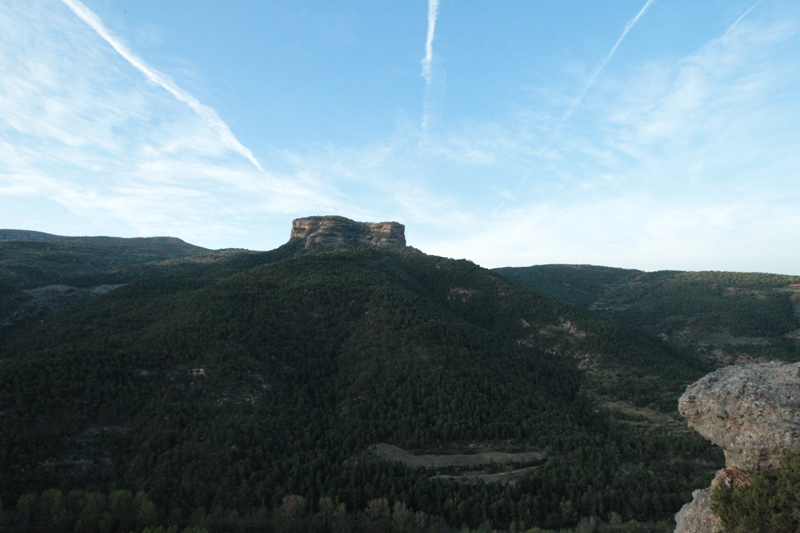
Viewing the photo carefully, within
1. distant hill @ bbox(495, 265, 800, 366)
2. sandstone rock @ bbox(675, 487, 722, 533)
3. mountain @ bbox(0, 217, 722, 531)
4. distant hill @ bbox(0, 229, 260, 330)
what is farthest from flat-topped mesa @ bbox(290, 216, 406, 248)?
sandstone rock @ bbox(675, 487, 722, 533)

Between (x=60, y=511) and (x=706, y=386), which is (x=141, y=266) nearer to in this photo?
(x=60, y=511)

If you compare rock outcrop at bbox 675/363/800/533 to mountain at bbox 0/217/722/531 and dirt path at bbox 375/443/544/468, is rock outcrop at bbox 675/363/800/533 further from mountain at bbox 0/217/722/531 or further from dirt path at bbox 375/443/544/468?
dirt path at bbox 375/443/544/468

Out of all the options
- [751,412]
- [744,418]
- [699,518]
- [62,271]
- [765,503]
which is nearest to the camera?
[765,503]

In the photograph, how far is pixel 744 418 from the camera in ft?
50.8

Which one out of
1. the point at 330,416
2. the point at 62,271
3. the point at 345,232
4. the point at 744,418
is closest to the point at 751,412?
the point at 744,418

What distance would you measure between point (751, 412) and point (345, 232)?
140658mm

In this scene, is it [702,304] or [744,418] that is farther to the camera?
[702,304]

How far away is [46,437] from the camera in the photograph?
3947cm

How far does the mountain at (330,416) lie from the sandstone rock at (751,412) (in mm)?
24758

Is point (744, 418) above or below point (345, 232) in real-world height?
below

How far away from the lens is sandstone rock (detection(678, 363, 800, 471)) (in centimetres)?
1471

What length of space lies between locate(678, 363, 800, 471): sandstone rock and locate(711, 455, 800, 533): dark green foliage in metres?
0.53

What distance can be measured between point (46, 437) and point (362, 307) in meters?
47.9

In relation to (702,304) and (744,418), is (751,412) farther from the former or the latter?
(702,304)
